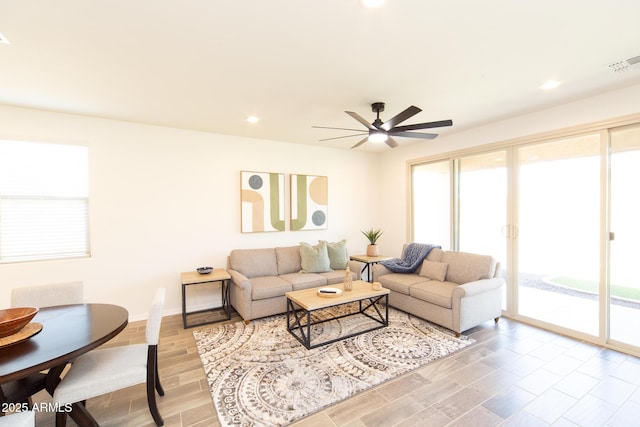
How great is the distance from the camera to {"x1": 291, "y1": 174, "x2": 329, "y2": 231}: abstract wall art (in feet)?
16.3

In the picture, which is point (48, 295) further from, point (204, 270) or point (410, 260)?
point (410, 260)

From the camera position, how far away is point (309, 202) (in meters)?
5.11

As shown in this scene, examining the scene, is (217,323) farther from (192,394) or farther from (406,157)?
(406,157)

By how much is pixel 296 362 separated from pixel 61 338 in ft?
5.96

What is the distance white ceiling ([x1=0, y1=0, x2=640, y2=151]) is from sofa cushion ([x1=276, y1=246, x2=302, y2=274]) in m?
2.23

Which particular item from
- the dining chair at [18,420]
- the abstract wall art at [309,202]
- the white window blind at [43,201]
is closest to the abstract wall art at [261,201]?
the abstract wall art at [309,202]

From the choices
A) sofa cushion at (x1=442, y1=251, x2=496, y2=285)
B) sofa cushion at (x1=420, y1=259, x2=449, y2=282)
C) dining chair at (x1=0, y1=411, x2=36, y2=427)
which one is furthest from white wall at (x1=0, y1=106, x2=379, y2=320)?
dining chair at (x1=0, y1=411, x2=36, y2=427)

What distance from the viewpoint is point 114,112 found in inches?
134

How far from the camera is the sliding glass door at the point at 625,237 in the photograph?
2895mm

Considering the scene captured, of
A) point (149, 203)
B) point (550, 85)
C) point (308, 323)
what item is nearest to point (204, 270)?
point (149, 203)

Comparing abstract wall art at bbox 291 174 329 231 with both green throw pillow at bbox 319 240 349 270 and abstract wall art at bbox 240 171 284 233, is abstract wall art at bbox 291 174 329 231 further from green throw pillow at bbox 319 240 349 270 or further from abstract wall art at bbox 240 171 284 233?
green throw pillow at bbox 319 240 349 270

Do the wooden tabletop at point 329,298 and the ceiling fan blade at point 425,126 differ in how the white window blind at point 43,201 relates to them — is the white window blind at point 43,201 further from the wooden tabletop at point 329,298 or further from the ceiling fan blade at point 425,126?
the ceiling fan blade at point 425,126

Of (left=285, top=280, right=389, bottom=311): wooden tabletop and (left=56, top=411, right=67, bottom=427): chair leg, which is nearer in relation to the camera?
(left=56, top=411, right=67, bottom=427): chair leg

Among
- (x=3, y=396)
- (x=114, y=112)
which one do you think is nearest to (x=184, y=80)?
(x=114, y=112)
